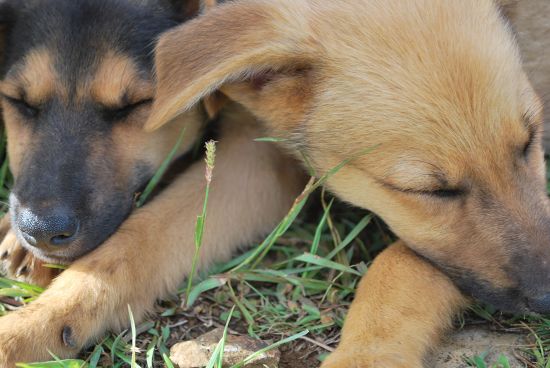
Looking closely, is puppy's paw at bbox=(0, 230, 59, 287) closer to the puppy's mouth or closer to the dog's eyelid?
the puppy's mouth

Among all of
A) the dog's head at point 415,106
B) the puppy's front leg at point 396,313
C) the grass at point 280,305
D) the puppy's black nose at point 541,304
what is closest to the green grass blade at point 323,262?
the grass at point 280,305

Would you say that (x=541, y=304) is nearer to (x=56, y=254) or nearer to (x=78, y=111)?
(x=56, y=254)

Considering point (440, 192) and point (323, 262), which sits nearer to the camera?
point (440, 192)

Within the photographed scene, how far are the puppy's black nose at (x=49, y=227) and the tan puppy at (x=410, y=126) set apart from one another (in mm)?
590

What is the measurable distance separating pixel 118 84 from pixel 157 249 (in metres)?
0.81

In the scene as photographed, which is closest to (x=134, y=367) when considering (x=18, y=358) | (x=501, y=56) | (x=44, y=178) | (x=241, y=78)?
(x=18, y=358)

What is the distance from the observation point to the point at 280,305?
3.51 meters

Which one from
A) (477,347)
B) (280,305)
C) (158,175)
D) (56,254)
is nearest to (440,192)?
(477,347)

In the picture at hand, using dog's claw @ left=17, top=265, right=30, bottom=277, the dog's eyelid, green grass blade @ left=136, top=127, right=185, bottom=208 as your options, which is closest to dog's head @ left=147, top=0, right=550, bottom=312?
the dog's eyelid

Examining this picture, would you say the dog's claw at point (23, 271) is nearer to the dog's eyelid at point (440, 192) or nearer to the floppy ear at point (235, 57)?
the floppy ear at point (235, 57)

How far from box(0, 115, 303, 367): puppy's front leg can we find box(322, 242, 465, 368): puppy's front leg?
83 cm

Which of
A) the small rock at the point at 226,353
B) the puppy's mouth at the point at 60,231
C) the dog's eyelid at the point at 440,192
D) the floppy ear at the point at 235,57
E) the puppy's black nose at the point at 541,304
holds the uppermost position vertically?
the floppy ear at the point at 235,57

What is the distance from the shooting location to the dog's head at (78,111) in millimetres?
3322

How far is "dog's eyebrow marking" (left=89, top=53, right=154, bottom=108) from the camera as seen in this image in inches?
139
